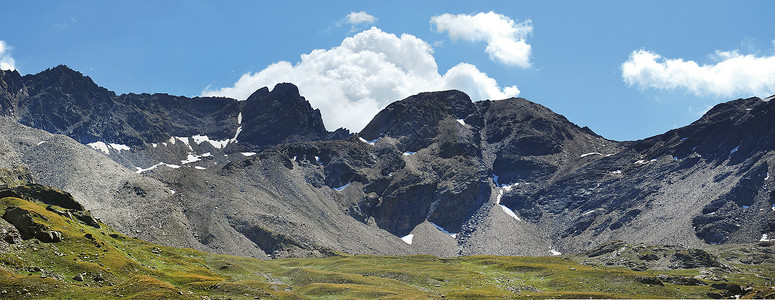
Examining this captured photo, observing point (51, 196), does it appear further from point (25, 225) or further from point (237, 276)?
point (25, 225)

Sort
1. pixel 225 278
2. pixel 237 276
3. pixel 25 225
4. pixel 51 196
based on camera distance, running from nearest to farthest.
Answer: pixel 25 225, pixel 225 278, pixel 237 276, pixel 51 196

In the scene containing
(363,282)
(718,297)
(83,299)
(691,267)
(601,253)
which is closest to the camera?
(83,299)

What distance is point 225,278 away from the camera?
304 feet

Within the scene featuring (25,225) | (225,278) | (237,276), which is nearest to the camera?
(25,225)

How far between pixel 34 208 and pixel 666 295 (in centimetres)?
9119

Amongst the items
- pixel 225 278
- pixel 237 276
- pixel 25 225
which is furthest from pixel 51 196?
pixel 25 225

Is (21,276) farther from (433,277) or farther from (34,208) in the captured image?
(433,277)

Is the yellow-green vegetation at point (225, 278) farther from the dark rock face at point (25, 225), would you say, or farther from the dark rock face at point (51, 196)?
the dark rock face at point (51, 196)

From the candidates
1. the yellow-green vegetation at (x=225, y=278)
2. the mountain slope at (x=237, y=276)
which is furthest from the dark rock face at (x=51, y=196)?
the yellow-green vegetation at (x=225, y=278)

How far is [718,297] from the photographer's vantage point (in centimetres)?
9131

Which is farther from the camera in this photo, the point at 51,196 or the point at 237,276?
the point at 51,196

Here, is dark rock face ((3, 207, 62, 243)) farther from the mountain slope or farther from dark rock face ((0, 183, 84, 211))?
dark rock face ((0, 183, 84, 211))

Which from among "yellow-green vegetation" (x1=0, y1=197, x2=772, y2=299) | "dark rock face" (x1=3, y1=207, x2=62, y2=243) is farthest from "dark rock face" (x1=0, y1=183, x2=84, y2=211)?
"dark rock face" (x1=3, y1=207, x2=62, y2=243)

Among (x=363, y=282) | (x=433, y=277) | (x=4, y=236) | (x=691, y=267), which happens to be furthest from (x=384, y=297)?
(x=691, y=267)
